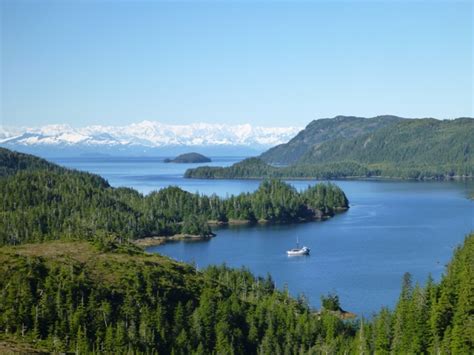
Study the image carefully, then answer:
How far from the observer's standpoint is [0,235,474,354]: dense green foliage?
82.1 meters

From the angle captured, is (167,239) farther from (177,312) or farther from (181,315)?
(181,315)

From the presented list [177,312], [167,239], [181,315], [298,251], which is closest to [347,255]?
[298,251]

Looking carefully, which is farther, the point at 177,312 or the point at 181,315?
the point at 177,312

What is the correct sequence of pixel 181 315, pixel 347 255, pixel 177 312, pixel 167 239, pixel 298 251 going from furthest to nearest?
pixel 167 239 < pixel 298 251 < pixel 347 255 < pixel 177 312 < pixel 181 315

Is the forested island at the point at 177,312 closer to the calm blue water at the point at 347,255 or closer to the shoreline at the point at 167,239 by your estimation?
the calm blue water at the point at 347,255

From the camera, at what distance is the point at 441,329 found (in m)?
85.8

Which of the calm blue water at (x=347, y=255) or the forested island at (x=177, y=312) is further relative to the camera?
the calm blue water at (x=347, y=255)

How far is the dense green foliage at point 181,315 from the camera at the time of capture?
269 ft

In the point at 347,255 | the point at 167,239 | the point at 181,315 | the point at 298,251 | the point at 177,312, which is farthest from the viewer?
the point at 167,239

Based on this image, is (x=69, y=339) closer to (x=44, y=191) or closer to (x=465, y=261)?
(x=465, y=261)

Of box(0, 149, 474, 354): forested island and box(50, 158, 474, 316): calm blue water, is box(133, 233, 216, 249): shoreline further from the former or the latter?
box(0, 149, 474, 354): forested island

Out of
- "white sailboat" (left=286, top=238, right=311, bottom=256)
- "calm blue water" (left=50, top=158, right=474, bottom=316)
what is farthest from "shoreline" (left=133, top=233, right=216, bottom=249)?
"white sailboat" (left=286, top=238, right=311, bottom=256)

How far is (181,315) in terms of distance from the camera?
89.5 meters

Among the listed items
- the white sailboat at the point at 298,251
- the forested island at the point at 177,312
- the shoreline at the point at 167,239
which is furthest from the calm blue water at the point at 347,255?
the forested island at the point at 177,312
